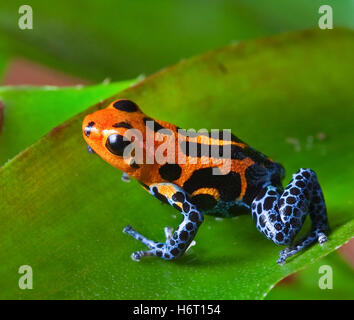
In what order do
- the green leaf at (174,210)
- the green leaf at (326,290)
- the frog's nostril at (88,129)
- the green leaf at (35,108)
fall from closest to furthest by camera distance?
the green leaf at (174,210)
the frog's nostril at (88,129)
the green leaf at (35,108)
the green leaf at (326,290)

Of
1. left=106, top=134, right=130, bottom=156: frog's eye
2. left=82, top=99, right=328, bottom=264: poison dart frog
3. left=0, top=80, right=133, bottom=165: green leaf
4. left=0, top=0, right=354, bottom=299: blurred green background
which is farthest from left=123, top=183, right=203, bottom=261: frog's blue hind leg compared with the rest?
left=0, top=0, right=354, bottom=299: blurred green background

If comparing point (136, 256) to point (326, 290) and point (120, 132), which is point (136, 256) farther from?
point (326, 290)

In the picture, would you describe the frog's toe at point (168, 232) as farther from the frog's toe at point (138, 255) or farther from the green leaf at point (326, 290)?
the green leaf at point (326, 290)

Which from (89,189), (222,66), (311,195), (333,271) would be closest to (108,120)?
(89,189)

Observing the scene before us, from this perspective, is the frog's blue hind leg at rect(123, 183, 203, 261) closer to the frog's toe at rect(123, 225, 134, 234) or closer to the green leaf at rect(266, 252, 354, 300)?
the frog's toe at rect(123, 225, 134, 234)

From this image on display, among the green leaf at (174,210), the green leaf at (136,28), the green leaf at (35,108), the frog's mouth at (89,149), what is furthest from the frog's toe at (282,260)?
the green leaf at (136,28)

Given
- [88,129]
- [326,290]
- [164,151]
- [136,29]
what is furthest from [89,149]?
[326,290]
